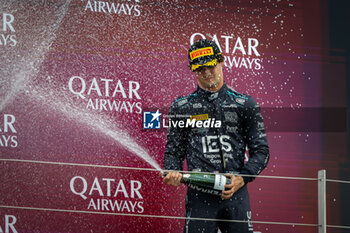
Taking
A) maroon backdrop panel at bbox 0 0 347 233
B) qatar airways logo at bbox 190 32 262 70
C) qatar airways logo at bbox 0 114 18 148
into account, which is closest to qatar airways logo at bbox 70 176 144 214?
maroon backdrop panel at bbox 0 0 347 233

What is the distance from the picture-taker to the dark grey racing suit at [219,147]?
1.55 metres

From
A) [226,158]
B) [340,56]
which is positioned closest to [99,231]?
[226,158]

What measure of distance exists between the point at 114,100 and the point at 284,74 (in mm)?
→ 775

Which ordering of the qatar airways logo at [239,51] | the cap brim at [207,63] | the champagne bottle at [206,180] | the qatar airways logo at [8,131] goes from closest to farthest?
the champagne bottle at [206,180] → the cap brim at [207,63] → the qatar airways logo at [8,131] → the qatar airways logo at [239,51]

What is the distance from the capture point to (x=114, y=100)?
6.14 ft

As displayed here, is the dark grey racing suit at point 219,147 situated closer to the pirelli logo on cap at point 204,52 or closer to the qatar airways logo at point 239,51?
the pirelli logo on cap at point 204,52

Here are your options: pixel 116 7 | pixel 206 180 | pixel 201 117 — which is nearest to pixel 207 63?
pixel 201 117

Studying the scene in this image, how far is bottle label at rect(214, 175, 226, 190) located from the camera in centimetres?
148

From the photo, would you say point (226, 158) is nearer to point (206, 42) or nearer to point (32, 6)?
point (206, 42)

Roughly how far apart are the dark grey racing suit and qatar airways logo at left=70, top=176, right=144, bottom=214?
352 mm

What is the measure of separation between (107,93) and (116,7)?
0.38m

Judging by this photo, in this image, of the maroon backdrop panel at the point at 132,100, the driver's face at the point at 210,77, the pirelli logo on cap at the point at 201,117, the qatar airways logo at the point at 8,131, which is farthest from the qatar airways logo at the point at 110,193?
the driver's face at the point at 210,77

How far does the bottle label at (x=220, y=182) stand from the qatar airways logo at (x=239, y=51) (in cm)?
63

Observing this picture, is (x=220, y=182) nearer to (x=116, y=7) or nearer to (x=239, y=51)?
(x=239, y=51)
